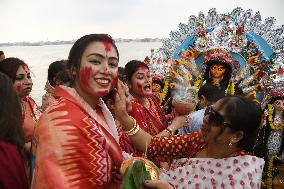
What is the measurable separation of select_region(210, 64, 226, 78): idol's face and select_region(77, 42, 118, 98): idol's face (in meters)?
4.81

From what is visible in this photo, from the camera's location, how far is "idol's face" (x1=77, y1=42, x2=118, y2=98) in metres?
1.99

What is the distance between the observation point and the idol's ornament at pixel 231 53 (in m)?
6.71

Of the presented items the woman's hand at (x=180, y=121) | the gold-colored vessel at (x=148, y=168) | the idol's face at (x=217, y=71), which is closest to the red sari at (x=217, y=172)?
the gold-colored vessel at (x=148, y=168)

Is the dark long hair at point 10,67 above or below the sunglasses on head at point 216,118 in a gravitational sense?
above

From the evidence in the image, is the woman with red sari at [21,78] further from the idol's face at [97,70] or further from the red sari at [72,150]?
the red sari at [72,150]

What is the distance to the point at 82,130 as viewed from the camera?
5.81 ft

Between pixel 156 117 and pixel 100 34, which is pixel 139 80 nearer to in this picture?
pixel 156 117

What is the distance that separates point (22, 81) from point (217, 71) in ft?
13.5

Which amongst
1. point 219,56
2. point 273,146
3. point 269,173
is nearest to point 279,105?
point 273,146

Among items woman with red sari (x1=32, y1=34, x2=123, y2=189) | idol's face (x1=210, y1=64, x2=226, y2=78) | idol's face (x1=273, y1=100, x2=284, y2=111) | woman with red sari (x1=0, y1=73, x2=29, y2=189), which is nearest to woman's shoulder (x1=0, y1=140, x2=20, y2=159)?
woman with red sari (x1=0, y1=73, x2=29, y2=189)

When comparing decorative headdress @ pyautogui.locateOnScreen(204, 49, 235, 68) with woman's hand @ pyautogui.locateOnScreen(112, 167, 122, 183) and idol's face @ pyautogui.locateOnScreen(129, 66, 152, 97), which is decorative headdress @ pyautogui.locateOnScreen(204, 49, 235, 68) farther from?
woman's hand @ pyautogui.locateOnScreen(112, 167, 122, 183)

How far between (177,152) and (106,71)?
0.81m

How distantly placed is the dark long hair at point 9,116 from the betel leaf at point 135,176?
2.42ft

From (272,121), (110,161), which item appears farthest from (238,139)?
(272,121)
